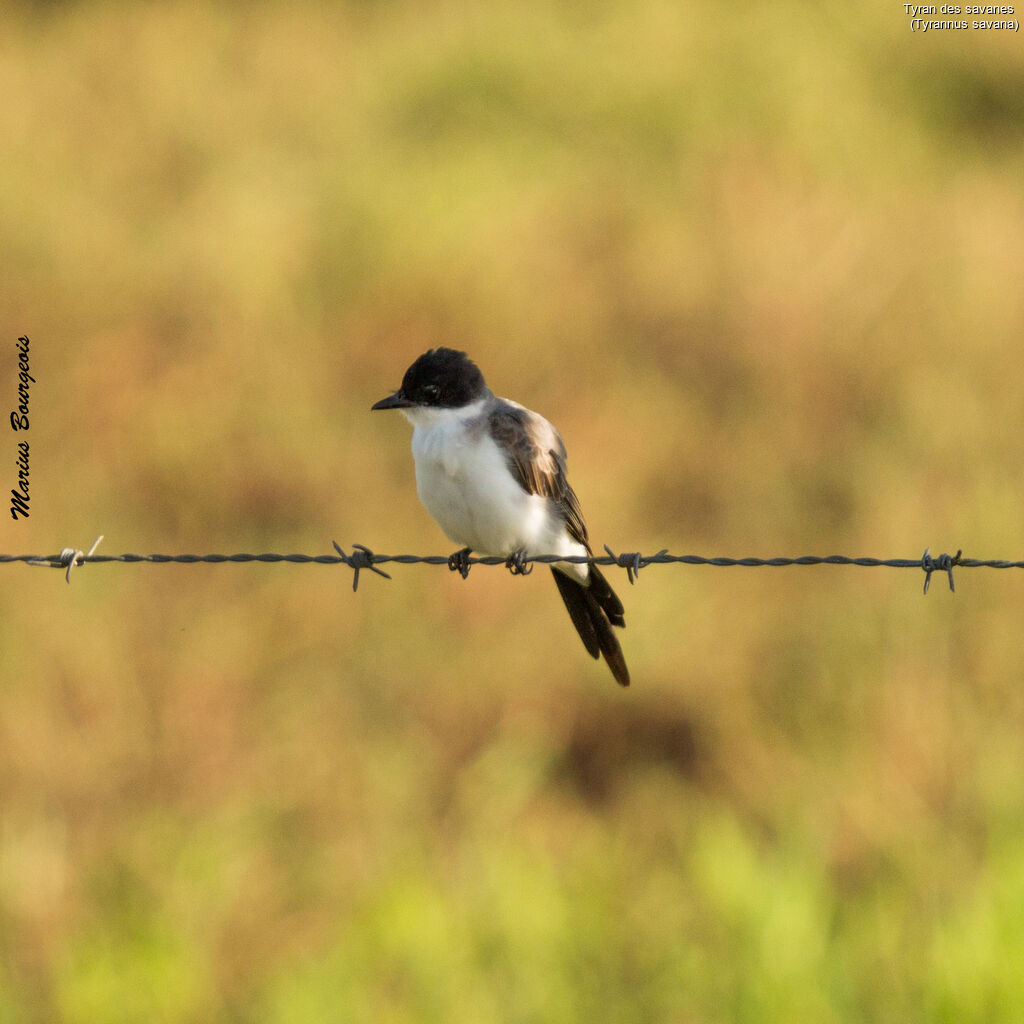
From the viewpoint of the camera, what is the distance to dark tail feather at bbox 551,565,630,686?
5.38 m

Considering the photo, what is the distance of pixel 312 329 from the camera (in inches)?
443

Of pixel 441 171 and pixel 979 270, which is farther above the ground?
pixel 441 171

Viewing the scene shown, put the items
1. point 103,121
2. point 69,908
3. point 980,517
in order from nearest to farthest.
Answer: point 69,908
point 980,517
point 103,121

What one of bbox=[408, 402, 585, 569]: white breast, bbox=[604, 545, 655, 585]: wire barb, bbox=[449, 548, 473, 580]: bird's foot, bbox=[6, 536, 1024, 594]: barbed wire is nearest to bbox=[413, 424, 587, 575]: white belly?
bbox=[408, 402, 585, 569]: white breast

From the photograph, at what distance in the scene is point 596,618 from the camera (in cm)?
548

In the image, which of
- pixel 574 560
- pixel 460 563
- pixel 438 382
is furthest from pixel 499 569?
pixel 574 560

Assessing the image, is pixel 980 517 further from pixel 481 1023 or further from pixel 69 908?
pixel 69 908

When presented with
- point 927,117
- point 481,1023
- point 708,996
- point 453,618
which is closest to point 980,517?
point 453,618

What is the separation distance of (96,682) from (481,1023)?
3.24 m

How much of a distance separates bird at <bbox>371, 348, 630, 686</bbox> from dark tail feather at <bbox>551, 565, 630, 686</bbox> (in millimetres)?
100

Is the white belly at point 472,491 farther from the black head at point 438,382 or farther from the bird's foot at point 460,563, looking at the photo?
the bird's foot at point 460,563

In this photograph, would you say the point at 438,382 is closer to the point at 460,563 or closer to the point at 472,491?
the point at 472,491

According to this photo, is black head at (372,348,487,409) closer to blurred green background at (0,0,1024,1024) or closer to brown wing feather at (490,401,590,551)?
brown wing feather at (490,401,590,551)

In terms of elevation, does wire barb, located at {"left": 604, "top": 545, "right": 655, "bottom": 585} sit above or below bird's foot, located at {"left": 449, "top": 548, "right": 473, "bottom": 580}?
below
